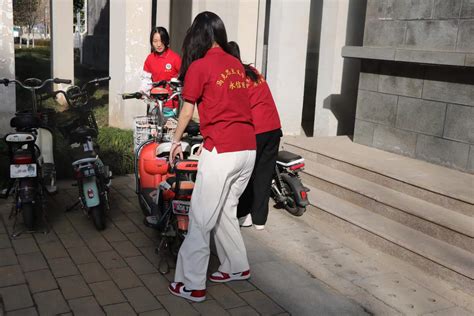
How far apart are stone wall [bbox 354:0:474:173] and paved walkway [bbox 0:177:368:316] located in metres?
2.14

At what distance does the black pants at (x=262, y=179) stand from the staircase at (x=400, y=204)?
844mm

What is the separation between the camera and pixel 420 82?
21.7 feet

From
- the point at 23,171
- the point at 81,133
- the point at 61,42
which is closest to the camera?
the point at 23,171

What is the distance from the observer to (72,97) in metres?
5.80

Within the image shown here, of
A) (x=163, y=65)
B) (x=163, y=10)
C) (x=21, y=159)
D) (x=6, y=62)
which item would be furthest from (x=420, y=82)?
(x=6, y=62)

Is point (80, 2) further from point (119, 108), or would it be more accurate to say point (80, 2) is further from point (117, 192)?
point (117, 192)

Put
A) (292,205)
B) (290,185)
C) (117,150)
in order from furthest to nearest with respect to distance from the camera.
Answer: (117,150)
(292,205)
(290,185)

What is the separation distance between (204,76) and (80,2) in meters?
34.9

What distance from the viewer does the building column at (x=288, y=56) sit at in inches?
335

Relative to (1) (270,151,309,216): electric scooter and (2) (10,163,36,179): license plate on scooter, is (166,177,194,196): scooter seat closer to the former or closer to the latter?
(2) (10,163,36,179): license plate on scooter

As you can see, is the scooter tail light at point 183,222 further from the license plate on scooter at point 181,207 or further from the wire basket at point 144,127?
the wire basket at point 144,127

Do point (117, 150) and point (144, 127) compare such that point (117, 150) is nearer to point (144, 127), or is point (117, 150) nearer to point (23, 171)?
point (144, 127)

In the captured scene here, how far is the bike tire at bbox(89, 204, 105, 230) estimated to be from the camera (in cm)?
527

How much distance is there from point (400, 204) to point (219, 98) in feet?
8.23
